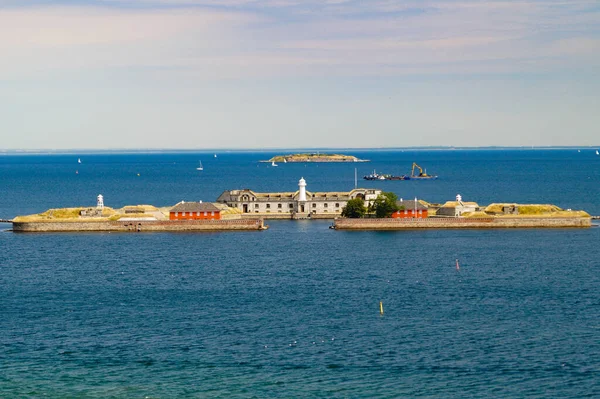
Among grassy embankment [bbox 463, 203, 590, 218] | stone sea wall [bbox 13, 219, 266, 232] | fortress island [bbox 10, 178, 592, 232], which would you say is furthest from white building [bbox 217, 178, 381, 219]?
grassy embankment [bbox 463, 203, 590, 218]

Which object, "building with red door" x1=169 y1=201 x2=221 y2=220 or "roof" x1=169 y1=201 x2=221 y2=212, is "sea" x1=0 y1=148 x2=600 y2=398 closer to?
"building with red door" x1=169 y1=201 x2=221 y2=220

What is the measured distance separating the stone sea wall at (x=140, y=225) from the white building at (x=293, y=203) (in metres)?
14.9

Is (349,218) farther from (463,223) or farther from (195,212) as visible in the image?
(195,212)

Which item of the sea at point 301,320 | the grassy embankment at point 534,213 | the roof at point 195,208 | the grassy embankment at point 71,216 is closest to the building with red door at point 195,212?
the roof at point 195,208

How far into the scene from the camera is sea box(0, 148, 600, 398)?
159 feet

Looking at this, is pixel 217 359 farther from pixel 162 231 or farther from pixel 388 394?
pixel 162 231

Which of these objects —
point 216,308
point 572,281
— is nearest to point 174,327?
point 216,308

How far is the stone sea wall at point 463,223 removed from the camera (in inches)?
4734

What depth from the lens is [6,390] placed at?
47656mm

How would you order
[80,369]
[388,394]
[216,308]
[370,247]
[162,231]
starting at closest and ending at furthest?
[388,394] < [80,369] < [216,308] < [370,247] < [162,231]

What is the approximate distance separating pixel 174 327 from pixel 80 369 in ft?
32.6

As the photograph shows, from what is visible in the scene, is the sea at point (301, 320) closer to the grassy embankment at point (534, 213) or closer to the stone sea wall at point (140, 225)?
the stone sea wall at point (140, 225)

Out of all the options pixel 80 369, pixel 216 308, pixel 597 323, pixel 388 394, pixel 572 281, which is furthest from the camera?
pixel 572 281

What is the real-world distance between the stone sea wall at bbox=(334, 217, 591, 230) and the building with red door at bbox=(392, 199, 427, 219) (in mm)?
1355
